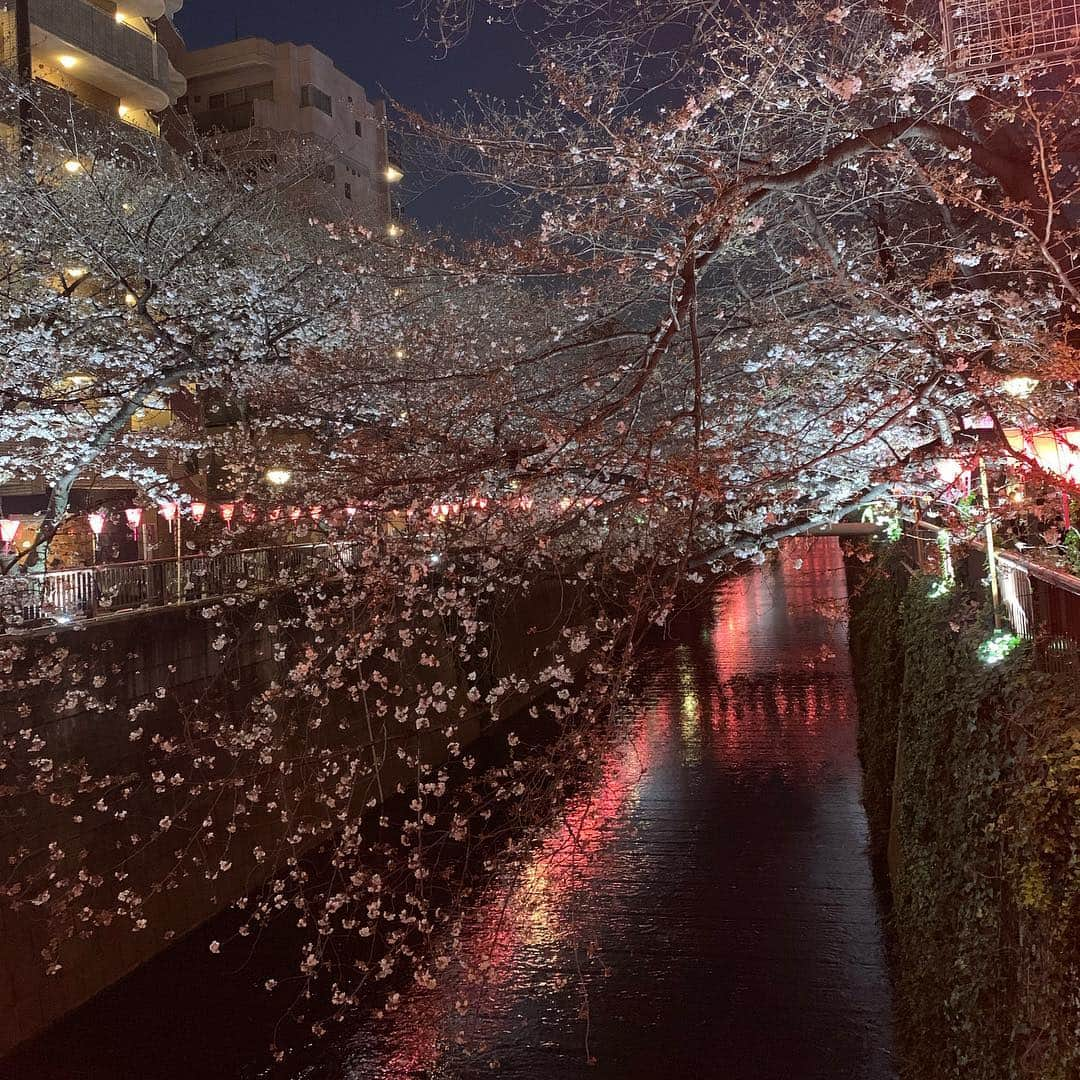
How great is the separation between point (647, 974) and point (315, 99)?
33.5m

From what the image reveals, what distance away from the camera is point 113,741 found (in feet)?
31.4

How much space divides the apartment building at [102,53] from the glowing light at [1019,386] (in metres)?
21.3

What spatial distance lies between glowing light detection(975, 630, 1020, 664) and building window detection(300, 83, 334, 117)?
33897mm

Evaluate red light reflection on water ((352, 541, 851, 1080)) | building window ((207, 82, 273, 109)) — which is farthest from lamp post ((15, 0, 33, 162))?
building window ((207, 82, 273, 109))

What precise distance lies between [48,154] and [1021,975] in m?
18.3

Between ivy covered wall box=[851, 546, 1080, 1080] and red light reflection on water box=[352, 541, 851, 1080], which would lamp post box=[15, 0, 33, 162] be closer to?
red light reflection on water box=[352, 541, 851, 1080]

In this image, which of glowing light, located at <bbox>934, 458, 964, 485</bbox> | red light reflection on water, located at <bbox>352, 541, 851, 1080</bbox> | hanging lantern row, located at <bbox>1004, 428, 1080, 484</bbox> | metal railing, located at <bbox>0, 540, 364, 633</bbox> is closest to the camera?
hanging lantern row, located at <bbox>1004, 428, 1080, 484</bbox>

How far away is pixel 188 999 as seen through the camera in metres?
9.40

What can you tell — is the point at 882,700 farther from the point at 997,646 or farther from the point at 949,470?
the point at 997,646

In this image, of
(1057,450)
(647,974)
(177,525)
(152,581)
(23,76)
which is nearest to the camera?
(1057,450)

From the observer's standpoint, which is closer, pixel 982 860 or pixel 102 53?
pixel 982 860

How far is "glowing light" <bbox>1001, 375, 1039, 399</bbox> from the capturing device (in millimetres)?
6184

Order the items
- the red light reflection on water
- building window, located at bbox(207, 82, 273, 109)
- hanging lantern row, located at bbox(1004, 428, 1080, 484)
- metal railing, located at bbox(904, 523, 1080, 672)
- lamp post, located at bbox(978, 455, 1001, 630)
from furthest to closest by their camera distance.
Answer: building window, located at bbox(207, 82, 273, 109) → the red light reflection on water → lamp post, located at bbox(978, 455, 1001, 630) → hanging lantern row, located at bbox(1004, 428, 1080, 484) → metal railing, located at bbox(904, 523, 1080, 672)

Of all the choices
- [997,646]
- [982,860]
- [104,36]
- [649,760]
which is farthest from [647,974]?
[104,36]
